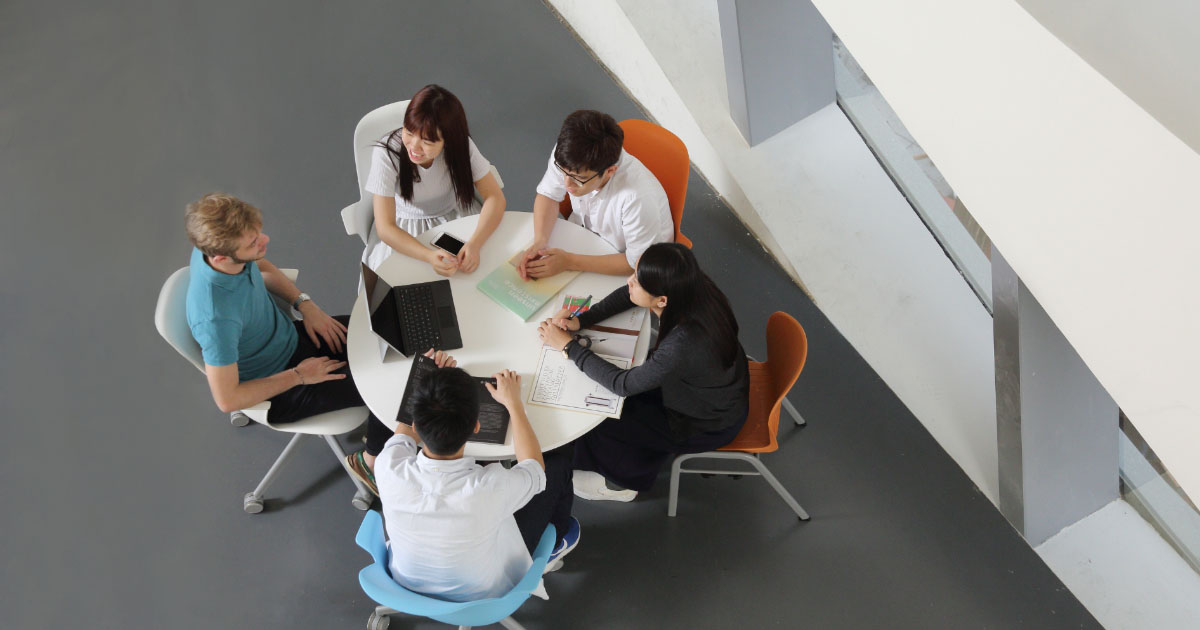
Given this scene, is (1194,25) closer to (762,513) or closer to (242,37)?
(762,513)

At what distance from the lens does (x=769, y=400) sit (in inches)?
115

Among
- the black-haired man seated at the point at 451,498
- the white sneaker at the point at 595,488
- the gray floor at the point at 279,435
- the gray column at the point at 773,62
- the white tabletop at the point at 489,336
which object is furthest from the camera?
the gray column at the point at 773,62

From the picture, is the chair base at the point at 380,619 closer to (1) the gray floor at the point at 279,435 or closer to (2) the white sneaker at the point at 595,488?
(1) the gray floor at the point at 279,435

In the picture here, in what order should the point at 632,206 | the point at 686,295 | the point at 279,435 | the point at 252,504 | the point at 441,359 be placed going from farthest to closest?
the point at 279,435, the point at 252,504, the point at 632,206, the point at 441,359, the point at 686,295

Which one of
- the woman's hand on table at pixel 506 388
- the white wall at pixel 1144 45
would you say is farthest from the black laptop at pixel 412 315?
the white wall at pixel 1144 45

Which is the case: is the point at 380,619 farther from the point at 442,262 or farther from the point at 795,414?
the point at 795,414

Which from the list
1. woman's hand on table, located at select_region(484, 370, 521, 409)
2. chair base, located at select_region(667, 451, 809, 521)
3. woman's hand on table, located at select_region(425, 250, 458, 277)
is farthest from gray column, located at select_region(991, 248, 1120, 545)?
woman's hand on table, located at select_region(425, 250, 458, 277)

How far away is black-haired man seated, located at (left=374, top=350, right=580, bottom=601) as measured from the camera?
2.24 m

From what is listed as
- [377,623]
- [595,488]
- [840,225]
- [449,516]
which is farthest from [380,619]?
[840,225]

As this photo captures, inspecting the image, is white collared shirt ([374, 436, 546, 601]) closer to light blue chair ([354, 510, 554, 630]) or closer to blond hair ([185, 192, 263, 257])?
light blue chair ([354, 510, 554, 630])

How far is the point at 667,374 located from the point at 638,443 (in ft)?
1.66

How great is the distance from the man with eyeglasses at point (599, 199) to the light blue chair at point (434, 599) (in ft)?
3.17

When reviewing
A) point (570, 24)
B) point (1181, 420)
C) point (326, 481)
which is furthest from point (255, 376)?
point (570, 24)

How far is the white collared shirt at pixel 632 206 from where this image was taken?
2.96m
